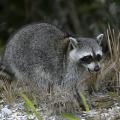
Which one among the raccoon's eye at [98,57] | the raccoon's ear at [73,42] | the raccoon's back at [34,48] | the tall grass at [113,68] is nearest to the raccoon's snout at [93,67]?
the raccoon's eye at [98,57]

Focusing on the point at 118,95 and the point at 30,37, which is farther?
the point at 30,37

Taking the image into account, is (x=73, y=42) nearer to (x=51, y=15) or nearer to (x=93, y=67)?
(x=93, y=67)

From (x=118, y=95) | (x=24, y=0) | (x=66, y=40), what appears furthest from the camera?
(x=24, y=0)

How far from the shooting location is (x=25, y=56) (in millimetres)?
9555

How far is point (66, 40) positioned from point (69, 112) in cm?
186

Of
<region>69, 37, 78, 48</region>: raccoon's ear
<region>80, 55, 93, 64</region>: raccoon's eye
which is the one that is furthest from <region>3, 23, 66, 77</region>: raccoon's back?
<region>80, 55, 93, 64</region>: raccoon's eye

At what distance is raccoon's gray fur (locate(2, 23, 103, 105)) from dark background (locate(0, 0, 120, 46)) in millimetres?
5216

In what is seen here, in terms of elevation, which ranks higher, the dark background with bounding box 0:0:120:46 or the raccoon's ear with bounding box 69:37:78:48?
the dark background with bounding box 0:0:120:46

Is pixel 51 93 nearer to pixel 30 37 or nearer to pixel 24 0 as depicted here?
pixel 30 37

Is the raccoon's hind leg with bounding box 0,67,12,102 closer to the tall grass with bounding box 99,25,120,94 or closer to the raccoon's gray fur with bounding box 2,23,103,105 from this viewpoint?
the raccoon's gray fur with bounding box 2,23,103,105

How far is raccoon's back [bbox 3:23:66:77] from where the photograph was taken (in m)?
9.28

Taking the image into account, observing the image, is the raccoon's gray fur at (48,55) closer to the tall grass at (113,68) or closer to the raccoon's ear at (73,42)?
the raccoon's ear at (73,42)

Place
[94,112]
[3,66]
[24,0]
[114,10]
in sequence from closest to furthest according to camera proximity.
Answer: [94,112] < [3,66] < [114,10] < [24,0]

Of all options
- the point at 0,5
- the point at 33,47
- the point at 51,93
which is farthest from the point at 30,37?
the point at 0,5
